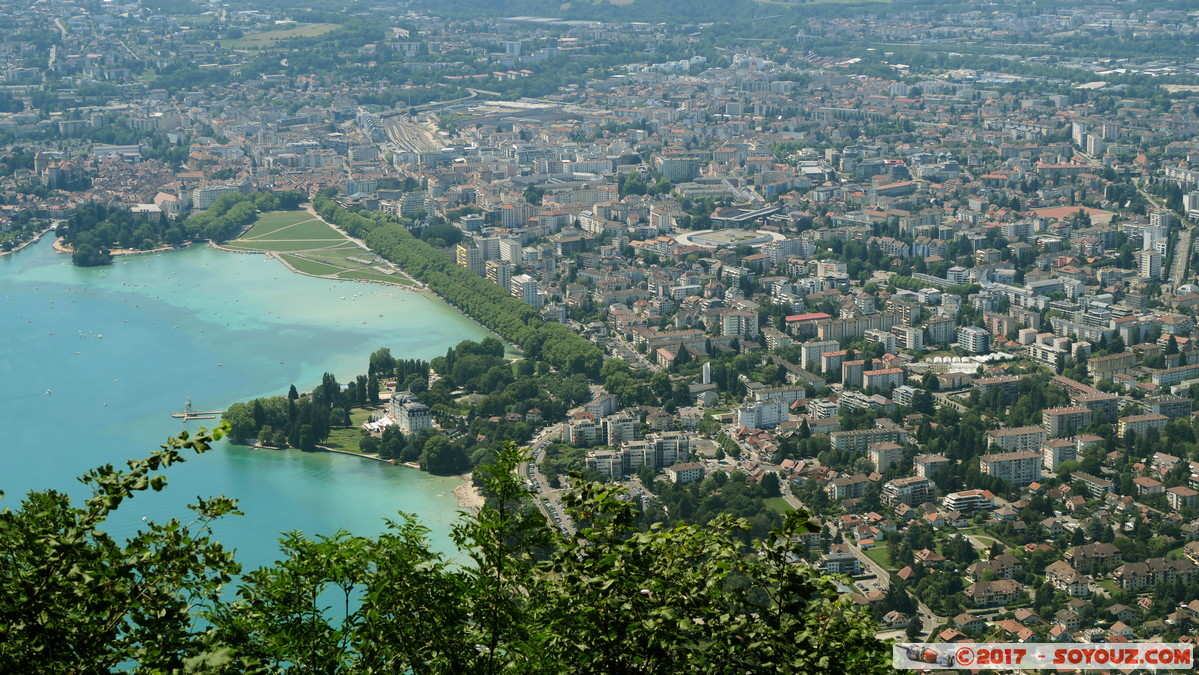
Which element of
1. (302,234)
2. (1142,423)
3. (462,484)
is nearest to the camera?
(462,484)

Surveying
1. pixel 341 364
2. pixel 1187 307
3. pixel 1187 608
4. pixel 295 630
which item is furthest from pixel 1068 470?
pixel 295 630

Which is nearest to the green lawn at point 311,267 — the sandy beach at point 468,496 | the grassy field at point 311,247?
the grassy field at point 311,247

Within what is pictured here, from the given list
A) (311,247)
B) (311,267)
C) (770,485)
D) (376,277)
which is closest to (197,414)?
(770,485)

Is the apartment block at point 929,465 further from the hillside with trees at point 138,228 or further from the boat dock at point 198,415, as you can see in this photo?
the hillside with trees at point 138,228

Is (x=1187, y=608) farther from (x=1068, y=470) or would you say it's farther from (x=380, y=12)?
(x=380, y=12)

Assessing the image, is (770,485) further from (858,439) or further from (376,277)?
(376,277)

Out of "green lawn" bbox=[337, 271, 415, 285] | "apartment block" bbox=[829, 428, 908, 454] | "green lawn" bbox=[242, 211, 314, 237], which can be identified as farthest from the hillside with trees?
"apartment block" bbox=[829, 428, 908, 454]

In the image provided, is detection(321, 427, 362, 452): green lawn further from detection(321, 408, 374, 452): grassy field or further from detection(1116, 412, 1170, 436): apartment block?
detection(1116, 412, 1170, 436): apartment block
